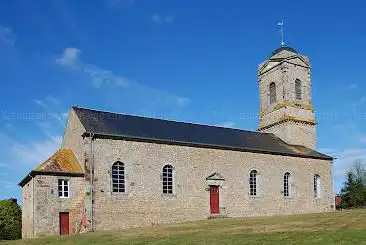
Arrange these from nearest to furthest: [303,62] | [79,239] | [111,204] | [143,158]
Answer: [79,239], [111,204], [143,158], [303,62]

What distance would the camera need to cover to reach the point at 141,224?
27.5 meters

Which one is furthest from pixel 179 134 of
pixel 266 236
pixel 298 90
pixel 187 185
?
pixel 266 236

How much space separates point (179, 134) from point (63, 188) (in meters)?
8.80

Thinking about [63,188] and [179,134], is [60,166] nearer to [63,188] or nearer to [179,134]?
[63,188]

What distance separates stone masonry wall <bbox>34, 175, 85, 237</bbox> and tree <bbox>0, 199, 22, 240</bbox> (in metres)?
11.6

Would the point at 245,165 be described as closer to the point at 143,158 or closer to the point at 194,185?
A: the point at 194,185

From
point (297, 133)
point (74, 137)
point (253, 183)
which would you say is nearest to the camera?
point (74, 137)

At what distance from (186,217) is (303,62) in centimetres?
2015

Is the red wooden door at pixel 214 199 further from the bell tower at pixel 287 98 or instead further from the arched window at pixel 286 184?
the bell tower at pixel 287 98

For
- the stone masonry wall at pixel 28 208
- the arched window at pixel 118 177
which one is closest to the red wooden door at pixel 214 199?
the arched window at pixel 118 177

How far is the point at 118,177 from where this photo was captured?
27.6 m

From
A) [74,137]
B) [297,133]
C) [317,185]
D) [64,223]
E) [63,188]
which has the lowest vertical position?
[64,223]

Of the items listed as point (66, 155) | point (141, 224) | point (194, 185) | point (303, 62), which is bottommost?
point (141, 224)

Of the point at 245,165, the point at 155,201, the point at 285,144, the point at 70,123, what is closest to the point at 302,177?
the point at 285,144
